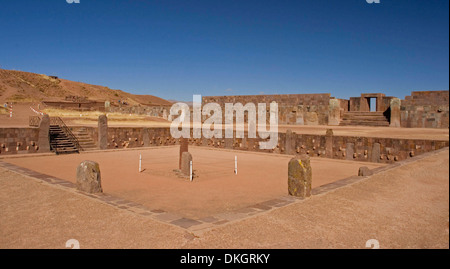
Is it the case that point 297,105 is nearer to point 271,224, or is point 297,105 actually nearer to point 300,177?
point 300,177

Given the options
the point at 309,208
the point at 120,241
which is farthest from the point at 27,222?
the point at 309,208

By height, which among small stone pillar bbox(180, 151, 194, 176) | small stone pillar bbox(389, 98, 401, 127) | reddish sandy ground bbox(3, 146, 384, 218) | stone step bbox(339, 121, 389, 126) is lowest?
reddish sandy ground bbox(3, 146, 384, 218)

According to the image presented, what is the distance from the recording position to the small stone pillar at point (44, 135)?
616 inches

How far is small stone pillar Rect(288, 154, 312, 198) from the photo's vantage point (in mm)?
6430

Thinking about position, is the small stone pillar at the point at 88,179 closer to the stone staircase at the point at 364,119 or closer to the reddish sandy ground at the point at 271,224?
the reddish sandy ground at the point at 271,224

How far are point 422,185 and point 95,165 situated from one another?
6811 mm

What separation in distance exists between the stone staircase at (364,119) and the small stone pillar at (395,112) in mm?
560

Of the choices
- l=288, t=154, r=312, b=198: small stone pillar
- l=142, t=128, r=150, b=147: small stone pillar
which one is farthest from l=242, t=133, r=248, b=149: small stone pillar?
l=288, t=154, r=312, b=198: small stone pillar

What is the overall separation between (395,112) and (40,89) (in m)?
54.8

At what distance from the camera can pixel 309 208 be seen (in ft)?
18.4

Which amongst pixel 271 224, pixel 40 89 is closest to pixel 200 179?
pixel 271 224

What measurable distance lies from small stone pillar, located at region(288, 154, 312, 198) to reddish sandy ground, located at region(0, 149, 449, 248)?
0.29 m

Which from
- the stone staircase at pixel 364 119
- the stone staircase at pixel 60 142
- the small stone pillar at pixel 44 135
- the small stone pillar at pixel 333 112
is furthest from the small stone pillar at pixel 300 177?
the small stone pillar at pixel 333 112

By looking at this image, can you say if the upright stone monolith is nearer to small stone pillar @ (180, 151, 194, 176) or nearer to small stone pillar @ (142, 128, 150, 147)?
small stone pillar @ (180, 151, 194, 176)
